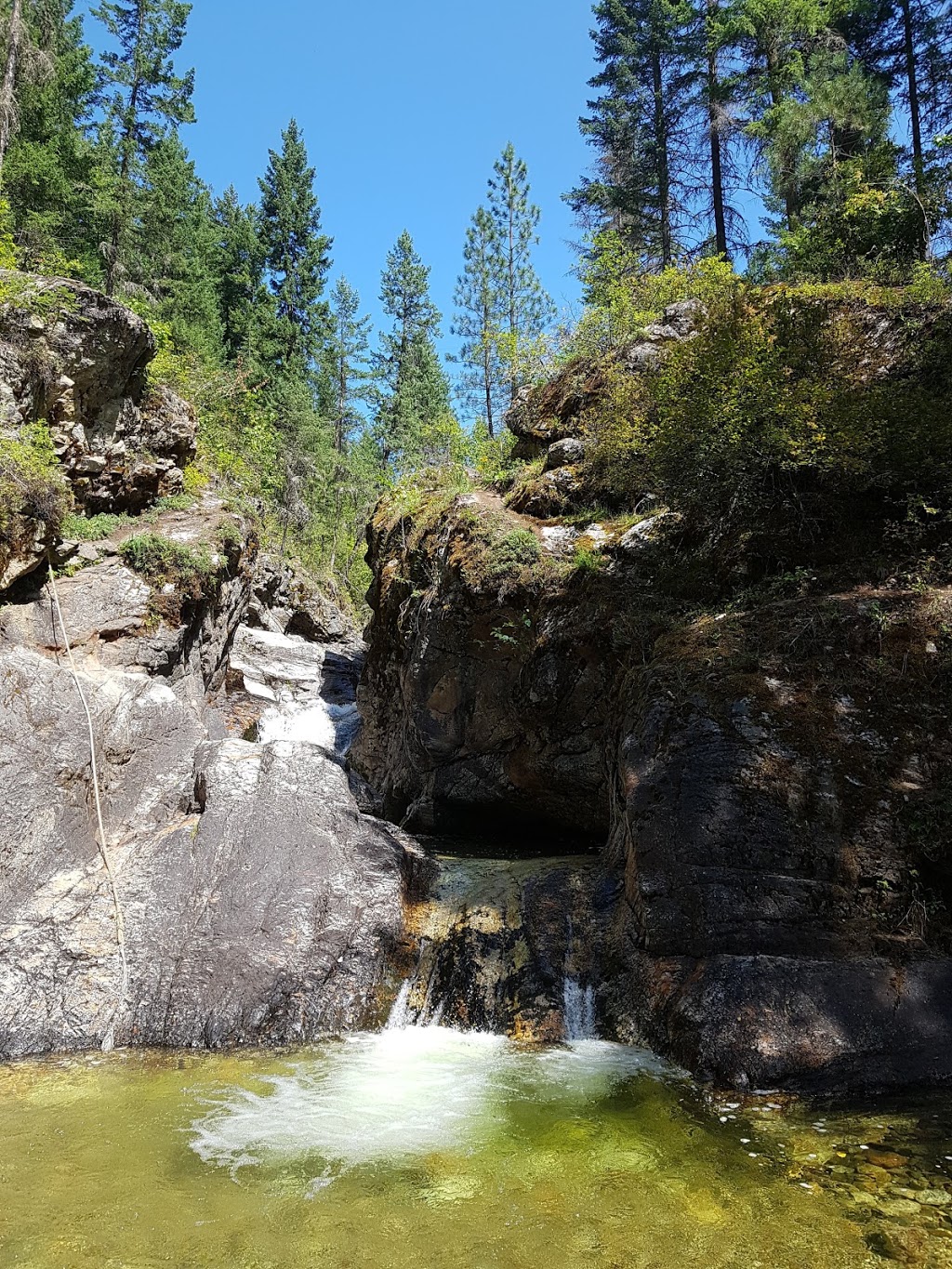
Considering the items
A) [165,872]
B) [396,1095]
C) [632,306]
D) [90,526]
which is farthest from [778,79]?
[396,1095]

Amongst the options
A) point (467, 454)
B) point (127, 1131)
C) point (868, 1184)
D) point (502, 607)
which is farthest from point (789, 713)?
point (467, 454)

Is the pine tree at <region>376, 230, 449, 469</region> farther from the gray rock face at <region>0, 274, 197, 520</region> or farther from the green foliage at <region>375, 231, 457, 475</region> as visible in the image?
the gray rock face at <region>0, 274, 197, 520</region>

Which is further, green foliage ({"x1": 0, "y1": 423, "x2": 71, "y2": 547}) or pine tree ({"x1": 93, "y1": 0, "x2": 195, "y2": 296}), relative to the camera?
pine tree ({"x1": 93, "y1": 0, "x2": 195, "y2": 296})

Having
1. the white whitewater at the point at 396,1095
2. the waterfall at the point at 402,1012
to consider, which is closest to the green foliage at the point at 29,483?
the waterfall at the point at 402,1012

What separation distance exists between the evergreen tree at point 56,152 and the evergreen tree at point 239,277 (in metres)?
10.8

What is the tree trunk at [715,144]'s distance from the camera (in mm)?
22766

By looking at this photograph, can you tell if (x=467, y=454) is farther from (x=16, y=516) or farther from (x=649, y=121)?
(x=649, y=121)

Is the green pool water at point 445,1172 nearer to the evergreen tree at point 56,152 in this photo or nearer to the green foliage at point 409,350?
the evergreen tree at point 56,152

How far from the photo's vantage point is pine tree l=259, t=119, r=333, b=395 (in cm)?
4006

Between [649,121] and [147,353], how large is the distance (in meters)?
21.0

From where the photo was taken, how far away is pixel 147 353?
50.9 ft

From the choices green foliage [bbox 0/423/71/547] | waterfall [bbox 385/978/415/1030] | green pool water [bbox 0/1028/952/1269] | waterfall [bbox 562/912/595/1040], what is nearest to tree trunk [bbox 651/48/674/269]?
green foliage [bbox 0/423/71/547]

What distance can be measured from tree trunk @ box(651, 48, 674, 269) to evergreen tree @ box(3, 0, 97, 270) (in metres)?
18.9

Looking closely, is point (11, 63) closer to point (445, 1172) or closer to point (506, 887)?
point (506, 887)
